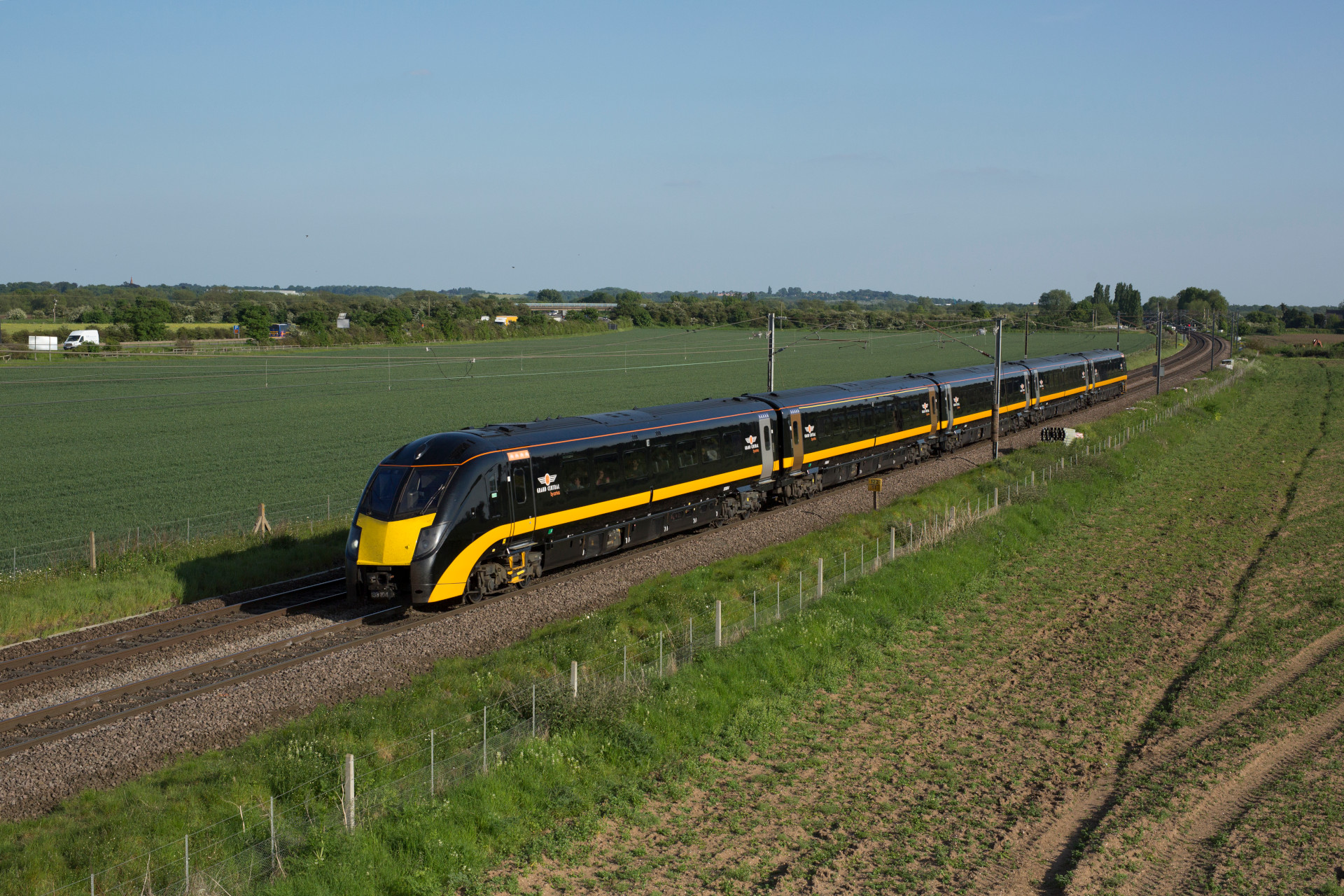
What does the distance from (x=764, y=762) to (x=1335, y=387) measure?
8822 cm

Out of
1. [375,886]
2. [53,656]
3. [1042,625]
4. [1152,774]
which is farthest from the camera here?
[1042,625]

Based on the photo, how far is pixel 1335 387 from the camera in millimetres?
83625

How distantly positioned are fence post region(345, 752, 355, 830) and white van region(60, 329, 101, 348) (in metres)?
109

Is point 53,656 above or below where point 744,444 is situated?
below

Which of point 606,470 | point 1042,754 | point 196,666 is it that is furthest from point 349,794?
point 606,470

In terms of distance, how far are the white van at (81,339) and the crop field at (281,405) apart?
24.3 ft

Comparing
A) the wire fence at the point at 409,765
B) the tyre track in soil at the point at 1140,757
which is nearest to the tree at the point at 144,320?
the wire fence at the point at 409,765

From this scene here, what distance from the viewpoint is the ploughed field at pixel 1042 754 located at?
467 inches

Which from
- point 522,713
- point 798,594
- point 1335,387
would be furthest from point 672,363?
point 522,713

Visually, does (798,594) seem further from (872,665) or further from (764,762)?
(764,762)

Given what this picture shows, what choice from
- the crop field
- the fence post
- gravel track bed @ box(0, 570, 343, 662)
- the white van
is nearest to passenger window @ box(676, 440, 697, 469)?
gravel track bed @ box(0, 570, 343, 662)

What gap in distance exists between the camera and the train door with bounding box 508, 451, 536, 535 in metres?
22.0

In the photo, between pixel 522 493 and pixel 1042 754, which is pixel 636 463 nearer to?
pixel 522 493

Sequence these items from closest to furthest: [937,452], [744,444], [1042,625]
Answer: [1042,625]
[744,444]
[937,452]
